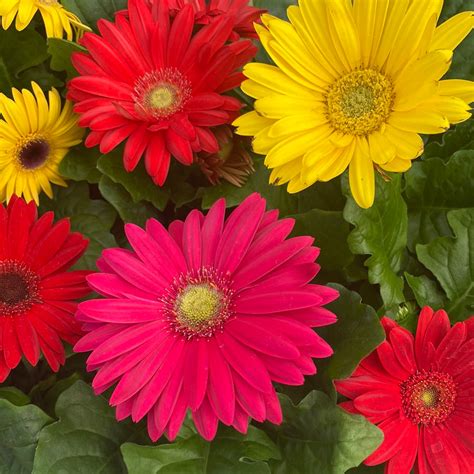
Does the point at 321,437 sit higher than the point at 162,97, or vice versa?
the point at 162,97

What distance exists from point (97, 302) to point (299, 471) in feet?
0.97

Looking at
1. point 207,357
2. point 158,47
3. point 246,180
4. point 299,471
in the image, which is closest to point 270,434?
point 299,471

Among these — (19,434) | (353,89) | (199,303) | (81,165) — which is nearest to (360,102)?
(353,89)

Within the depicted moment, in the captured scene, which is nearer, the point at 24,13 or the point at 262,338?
the point at 262,338

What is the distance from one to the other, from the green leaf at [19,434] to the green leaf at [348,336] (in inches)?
12.7

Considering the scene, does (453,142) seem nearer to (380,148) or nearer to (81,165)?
(380,148)

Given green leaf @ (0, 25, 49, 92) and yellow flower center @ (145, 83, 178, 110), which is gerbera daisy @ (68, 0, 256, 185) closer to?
yellow flower center @ (145, 83, 178, 110)

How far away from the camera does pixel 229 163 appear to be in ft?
3.06


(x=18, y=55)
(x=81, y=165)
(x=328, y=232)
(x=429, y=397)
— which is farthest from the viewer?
(x=18, y=55)

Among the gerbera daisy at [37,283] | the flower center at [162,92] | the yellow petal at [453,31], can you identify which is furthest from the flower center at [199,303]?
the yellow petal at [453,31]

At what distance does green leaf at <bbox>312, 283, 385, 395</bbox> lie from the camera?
0.76 meters

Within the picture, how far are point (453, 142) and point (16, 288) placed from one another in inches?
23.3

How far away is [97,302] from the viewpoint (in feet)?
2.34

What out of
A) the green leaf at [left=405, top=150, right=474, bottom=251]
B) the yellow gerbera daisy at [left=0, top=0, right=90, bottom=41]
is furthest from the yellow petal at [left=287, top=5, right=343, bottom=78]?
the yellow gerbera daisy at [left=0, top=0, right=90, bottom=41]
